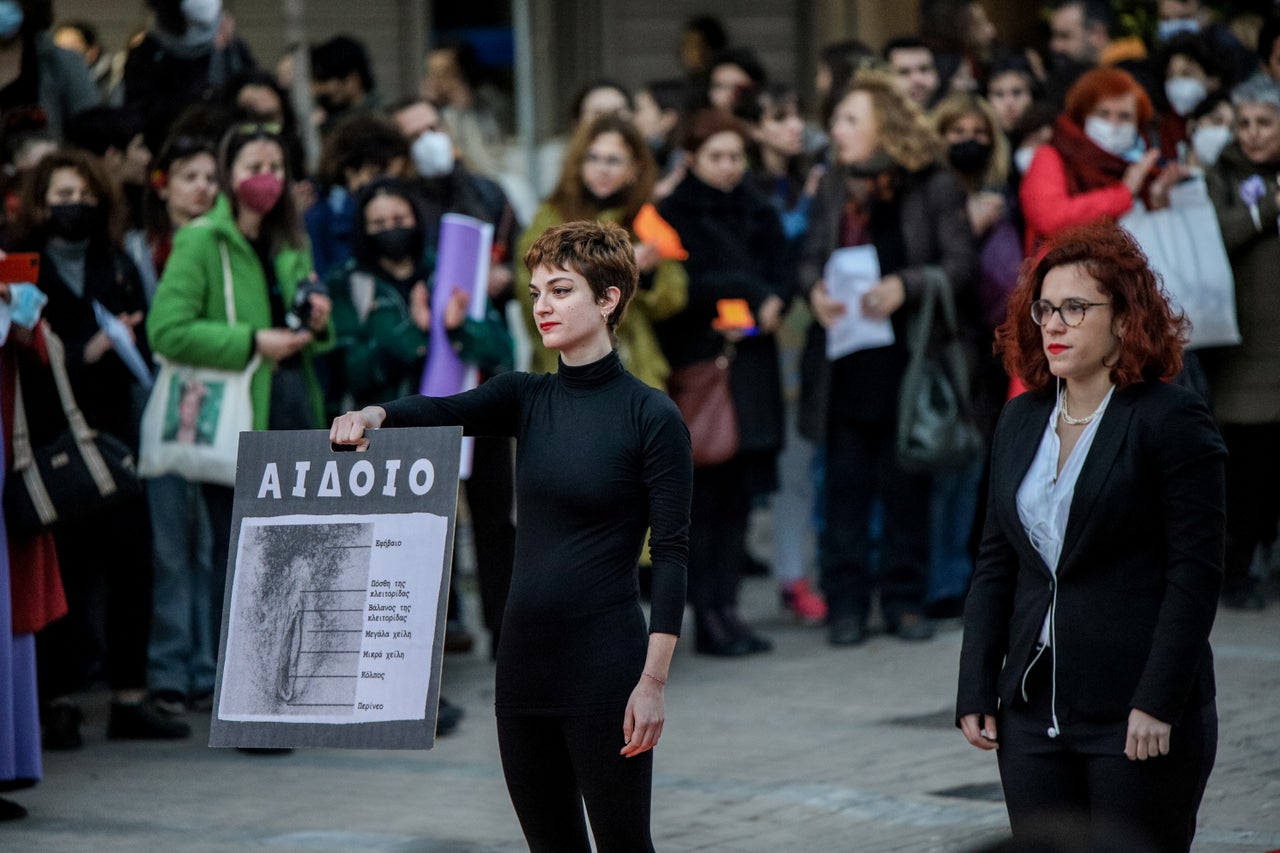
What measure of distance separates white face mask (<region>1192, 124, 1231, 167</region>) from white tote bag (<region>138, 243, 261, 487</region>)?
5.18m

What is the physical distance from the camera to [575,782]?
466 cm

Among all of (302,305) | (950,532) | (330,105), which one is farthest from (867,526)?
(330,105)

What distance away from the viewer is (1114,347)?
4516 millimetres

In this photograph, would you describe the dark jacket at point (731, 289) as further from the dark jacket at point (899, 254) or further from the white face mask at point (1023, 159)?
the white face mask at point (1023, 159)

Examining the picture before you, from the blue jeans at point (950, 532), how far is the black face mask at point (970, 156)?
162cm

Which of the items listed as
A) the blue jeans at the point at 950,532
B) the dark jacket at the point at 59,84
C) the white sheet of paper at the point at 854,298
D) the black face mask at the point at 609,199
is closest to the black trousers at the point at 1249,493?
the blue jeans at the point at 950,532

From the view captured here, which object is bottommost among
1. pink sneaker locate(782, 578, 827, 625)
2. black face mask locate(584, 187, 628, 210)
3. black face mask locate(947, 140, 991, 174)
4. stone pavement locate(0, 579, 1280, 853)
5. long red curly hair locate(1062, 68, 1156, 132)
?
stone pavement locate(0, 579, 1280, 853)

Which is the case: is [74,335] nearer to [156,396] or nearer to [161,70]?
[156,396]

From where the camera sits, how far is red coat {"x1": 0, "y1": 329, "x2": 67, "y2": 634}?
6.98 meters

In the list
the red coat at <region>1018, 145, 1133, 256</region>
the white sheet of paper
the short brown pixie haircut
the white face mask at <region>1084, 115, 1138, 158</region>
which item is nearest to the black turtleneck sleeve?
the short brown pixie haircut

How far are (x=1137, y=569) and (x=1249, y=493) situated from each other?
5.75 metres

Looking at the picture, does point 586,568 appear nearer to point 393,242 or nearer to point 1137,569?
point 1137,569

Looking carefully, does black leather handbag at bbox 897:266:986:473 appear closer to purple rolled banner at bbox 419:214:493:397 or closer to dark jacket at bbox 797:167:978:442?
dark jacket at bbox 797:167:978:442

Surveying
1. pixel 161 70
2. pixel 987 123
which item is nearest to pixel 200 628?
pixel 161 70
